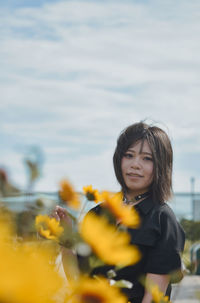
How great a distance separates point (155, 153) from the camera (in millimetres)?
1790

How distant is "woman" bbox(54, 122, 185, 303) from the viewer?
4.91 feet

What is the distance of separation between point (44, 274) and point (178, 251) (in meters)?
1.36

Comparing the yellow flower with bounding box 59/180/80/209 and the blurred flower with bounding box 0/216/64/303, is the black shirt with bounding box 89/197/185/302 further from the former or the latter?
the blurred flower with bounding box 0/216/64/303

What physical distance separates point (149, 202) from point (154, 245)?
199 mm

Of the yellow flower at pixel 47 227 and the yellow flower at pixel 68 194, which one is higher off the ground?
the yellow flower at pixel 68 194

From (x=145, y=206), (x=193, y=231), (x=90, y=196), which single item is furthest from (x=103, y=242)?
(x=193, y=231)

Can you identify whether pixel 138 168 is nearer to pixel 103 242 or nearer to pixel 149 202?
pixel 149 202

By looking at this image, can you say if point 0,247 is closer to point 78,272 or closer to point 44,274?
point 44,274

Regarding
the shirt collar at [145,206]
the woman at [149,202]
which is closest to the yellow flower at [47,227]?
the woman at [149,202]

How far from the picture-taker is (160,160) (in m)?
1.78

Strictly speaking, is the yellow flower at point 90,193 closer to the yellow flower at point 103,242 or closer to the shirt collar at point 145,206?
the yellow flower at point 103,242

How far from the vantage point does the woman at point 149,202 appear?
58.9 inches

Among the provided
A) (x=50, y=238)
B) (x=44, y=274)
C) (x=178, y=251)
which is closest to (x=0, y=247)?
(x=44, y=274)

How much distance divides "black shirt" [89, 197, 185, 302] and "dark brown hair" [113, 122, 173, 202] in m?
0.11
